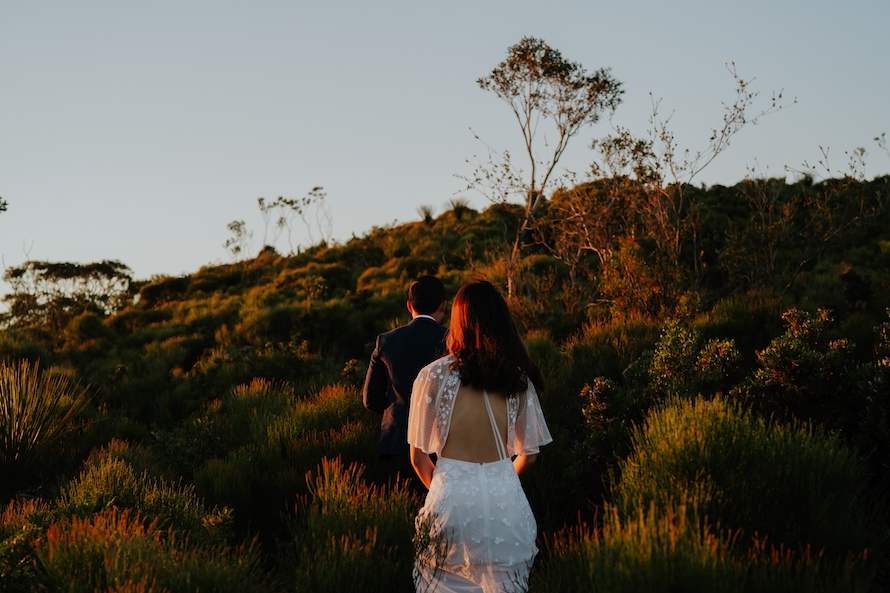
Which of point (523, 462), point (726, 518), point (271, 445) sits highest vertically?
point (523, 462)

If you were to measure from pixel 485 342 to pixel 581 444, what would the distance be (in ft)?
12.0

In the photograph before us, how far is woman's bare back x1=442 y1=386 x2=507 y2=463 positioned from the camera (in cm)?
385

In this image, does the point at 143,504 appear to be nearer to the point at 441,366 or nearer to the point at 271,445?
the point at 271,445

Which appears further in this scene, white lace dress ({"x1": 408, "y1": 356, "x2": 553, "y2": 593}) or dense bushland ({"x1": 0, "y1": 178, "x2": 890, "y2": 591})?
dense bushland ({"x1": 0, "y1": 178, "x2": 890, "y2": 591})

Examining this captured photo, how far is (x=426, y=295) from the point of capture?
5551 mm

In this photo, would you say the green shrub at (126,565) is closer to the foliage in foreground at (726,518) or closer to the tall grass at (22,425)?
the foliage in foreground at (726,518)

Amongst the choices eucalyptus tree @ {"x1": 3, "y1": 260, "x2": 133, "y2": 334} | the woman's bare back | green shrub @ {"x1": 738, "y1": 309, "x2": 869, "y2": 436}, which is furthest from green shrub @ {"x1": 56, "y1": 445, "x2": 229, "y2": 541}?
eucalyptus tree @ {"x1": 3, "y1": 260, "x2": 133, "y2": 334}

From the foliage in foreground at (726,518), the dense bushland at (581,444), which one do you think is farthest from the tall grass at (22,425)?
the foliage in foreground at (726,518)

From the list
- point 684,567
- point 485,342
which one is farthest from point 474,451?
point 684,567

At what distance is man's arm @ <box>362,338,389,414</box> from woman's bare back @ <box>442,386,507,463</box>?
1929mm

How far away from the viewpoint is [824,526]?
463cm

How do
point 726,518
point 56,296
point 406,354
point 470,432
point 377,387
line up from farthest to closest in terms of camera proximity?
1. point 56,296
2. point 377,387
3. point 406,354
4. point 726,518
5. point 470,432

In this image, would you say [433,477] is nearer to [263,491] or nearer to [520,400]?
[520,400]

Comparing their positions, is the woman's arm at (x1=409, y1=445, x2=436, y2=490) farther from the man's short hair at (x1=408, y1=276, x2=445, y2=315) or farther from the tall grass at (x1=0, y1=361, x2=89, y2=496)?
the tall grass at (x1=0, y1=361, x2=89, y2=496)
